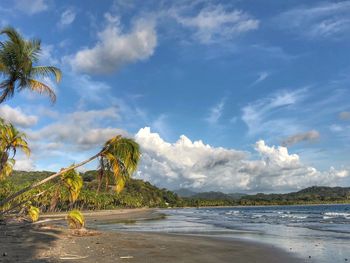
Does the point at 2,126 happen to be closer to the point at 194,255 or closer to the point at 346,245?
the point at 194,255

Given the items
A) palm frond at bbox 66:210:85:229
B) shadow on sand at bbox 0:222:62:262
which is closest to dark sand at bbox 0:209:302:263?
shadow on sand at bbox 0:222:62:262

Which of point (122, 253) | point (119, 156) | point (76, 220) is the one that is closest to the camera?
point (119, 156)

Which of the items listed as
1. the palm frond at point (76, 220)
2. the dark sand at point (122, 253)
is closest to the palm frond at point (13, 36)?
the dark sand at point (122, 253)

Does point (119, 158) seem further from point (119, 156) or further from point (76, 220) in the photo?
point (76, 220)

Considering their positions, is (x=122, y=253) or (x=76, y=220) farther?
(x=76, y=220)

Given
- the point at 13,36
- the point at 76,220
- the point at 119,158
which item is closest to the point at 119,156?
the point at 119,158

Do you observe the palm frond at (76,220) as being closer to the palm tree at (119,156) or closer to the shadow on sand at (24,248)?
the shadow on sand at (24,248)

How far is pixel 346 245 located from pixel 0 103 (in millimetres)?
22551

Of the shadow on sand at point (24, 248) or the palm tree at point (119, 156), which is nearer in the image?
the palm tree at point (119, 156)

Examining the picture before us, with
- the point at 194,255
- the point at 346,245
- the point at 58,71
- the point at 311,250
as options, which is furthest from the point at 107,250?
the point at 346,245

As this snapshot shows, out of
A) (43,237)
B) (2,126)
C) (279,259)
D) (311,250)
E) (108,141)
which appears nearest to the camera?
(108,141)

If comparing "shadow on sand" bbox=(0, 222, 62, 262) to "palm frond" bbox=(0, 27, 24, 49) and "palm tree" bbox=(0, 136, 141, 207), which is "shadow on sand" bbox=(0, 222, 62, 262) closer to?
"palm tree" bbox=(0, 136, 141, 207)

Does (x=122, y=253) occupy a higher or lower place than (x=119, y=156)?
lower

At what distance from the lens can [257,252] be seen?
22.9 meters
